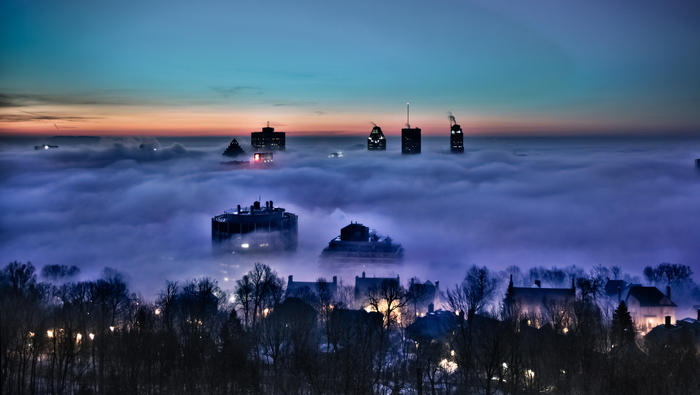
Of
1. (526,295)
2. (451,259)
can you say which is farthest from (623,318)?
(451,259)

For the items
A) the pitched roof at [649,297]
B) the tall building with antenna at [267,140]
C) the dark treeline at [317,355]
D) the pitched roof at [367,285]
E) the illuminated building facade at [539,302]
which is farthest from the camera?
the tall building with antenna at [267,140]

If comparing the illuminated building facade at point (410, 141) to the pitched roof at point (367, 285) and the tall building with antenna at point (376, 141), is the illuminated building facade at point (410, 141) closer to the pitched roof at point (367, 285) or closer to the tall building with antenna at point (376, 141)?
the tall building with antenna at point (376, 141)

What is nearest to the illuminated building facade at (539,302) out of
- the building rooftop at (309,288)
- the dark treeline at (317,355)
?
the dark treeline at (317,355)

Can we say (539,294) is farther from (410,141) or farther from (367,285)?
(410,141)

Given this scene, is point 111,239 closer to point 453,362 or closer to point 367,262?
point 367,262

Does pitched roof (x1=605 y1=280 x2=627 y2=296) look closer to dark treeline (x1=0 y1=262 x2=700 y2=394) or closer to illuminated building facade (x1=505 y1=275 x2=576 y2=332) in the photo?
illuminated building facade (x1=505 y1=275 x2=576 y2=332)

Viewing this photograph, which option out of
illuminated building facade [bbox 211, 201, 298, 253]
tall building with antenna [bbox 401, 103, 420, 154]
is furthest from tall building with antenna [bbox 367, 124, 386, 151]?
illuminated building facade [bbox 211, 201, 298, 253]
